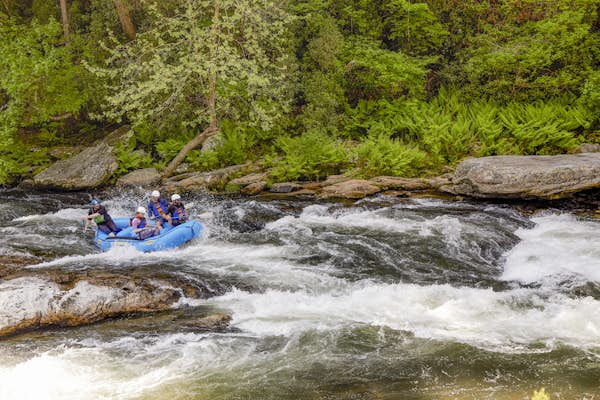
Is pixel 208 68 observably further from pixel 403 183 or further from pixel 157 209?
pixel 403 183

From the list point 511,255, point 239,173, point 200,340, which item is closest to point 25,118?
point 239,173

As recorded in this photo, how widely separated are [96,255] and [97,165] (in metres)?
7.56

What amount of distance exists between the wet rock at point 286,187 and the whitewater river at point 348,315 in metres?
2.28

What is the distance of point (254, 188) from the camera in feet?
52.7

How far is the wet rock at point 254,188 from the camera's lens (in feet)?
52.5

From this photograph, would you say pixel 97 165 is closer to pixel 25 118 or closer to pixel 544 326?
pixel 25 118

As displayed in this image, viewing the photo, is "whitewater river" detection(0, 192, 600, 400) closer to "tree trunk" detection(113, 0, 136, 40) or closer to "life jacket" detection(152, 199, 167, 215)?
"life jacket" detection(152, 199, 167, 215)

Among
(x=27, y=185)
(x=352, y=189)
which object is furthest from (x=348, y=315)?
(x=27, y=185)

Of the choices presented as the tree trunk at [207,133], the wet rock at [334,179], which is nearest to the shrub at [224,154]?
the tree trunk at [207,133]

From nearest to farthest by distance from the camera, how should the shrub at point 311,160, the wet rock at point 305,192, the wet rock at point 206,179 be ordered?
the wet rock at point 305,192 → the shrub at point 311,160 → the wet rock at point 206,179

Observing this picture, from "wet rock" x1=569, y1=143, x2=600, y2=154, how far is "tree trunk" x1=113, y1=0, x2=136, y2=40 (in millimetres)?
14895

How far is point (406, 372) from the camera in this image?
21.9ft

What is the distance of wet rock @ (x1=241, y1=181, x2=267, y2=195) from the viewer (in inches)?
630

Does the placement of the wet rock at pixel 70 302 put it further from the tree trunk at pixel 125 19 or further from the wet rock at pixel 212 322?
the tree trunk at pixel 125 19
